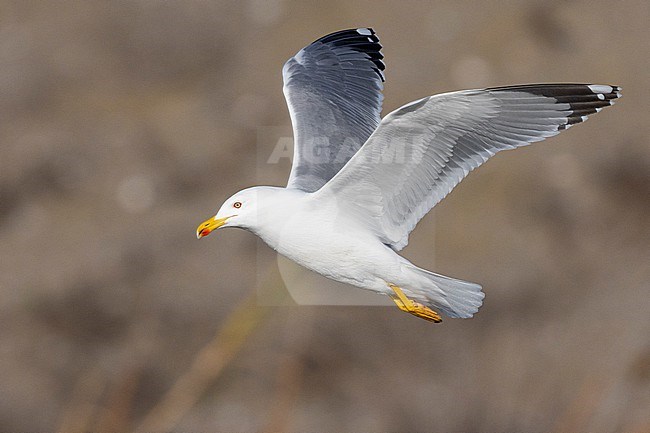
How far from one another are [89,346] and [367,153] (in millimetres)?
4530

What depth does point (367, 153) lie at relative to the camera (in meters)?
3.31

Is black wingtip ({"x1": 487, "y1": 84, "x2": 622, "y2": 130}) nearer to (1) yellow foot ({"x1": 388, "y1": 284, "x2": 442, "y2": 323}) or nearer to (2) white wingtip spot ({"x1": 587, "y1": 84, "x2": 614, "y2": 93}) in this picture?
(2) white wingtip spot ({"x1": 587, "y1": 84, "x2": 614, "y2": 93})

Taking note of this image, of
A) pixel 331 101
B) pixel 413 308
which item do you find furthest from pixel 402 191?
pixel 331 101

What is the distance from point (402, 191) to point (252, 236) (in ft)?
13.3

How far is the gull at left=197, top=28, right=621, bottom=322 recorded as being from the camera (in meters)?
3.32

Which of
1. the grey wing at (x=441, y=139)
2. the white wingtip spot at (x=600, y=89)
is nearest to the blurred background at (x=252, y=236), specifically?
the grey wing at (x=441, y=139)

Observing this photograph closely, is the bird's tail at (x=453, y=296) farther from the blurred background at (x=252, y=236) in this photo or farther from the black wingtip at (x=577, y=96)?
the blurred background at (x=252, y=236)

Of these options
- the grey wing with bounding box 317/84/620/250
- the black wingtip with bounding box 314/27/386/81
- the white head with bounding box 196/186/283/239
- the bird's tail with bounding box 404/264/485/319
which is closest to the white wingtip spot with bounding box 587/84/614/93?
the grey wing with bounding box 317/84/620/250

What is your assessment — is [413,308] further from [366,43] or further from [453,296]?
[366,43]

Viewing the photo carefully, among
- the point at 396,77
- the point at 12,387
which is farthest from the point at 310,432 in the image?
the point at 396,77

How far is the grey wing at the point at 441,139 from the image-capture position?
3270mm

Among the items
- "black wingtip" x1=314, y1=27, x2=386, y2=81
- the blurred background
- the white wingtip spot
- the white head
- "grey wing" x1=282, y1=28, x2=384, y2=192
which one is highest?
the white wingtip spot

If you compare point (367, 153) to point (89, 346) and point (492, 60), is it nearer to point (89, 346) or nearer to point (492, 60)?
point (89, 346)

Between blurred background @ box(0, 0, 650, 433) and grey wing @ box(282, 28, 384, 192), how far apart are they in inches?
79.8
